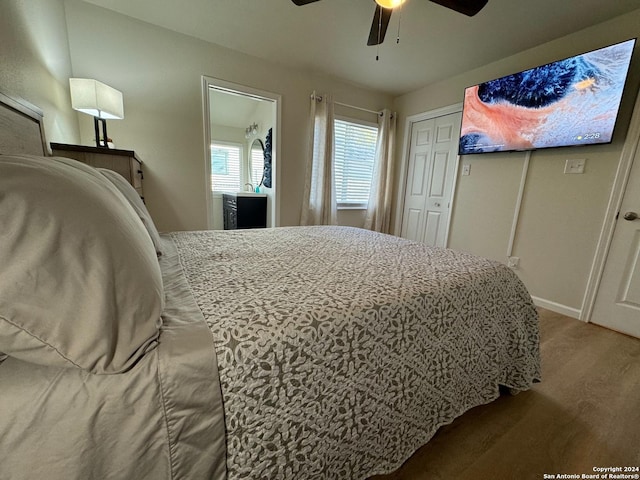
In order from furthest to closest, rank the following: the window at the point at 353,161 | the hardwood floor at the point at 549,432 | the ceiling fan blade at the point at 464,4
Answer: the window at the point at 353,161
the ceiling fan blade at the point at 464,4
the hardwood floor at the point at 549,432

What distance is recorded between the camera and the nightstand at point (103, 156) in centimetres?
173

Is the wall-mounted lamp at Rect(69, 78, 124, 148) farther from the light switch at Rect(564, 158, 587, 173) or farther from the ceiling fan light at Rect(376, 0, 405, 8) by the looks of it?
the light switch at Rect(564, 158, 587, 173)

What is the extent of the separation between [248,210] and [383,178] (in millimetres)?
2239

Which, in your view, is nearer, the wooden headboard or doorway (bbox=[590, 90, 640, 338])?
the wooden headboard

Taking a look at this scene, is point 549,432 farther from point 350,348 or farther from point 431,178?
point 431,178

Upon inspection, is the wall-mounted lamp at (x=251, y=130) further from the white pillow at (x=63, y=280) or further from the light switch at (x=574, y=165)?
the white pillow at (x=63, y=280)

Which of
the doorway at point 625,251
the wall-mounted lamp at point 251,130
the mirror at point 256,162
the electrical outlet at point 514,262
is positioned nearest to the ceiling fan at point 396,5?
the doorway at point 625,251

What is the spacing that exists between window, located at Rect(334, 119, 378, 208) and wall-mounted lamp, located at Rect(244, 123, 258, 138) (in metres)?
2.02

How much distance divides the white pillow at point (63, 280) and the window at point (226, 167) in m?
5.05

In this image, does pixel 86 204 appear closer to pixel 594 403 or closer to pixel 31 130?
pixel 31 130

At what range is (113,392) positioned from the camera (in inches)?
19.6

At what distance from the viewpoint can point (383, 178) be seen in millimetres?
3928

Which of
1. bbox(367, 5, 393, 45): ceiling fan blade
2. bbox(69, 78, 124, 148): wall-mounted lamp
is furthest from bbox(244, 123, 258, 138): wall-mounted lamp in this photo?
bbox(367, 5, 393, 45): ceiling fan blade

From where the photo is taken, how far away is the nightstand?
5.66 feet
